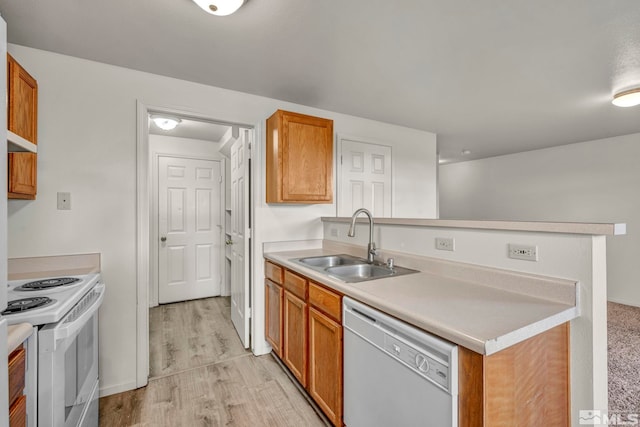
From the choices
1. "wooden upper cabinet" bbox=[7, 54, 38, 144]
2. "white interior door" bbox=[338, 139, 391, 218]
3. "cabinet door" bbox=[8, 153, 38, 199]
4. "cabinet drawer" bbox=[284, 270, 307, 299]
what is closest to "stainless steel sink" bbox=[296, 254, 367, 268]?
"cabinet drawer" bbox=[284, 270, 307, 299]

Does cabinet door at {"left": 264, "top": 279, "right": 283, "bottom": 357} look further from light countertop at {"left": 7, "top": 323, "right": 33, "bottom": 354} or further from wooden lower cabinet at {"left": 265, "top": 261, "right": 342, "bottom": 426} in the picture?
light countertop at {"left": 7, "top": 323, "right": 33, "bottom": 354}

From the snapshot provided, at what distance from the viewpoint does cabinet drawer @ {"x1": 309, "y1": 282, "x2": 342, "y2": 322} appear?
1523 millimetres

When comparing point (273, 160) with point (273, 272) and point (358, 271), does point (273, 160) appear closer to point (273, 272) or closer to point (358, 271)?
point (273, 272)

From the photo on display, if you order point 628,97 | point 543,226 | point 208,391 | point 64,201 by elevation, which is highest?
point 628,97

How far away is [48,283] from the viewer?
1504 mm

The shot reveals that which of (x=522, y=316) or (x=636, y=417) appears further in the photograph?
(x=636, y=417)

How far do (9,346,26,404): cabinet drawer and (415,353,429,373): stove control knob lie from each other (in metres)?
1.31

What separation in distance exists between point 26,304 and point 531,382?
197 centimetres

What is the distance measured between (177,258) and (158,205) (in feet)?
2.43

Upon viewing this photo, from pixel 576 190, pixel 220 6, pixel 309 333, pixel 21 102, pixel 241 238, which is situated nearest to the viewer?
pixel 220 6

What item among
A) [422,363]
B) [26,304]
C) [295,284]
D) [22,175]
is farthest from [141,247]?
[422,363]

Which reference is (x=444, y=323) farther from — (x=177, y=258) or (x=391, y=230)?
(x=177, y=258)

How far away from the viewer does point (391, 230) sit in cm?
206

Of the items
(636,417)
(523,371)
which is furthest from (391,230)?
(636,417)
